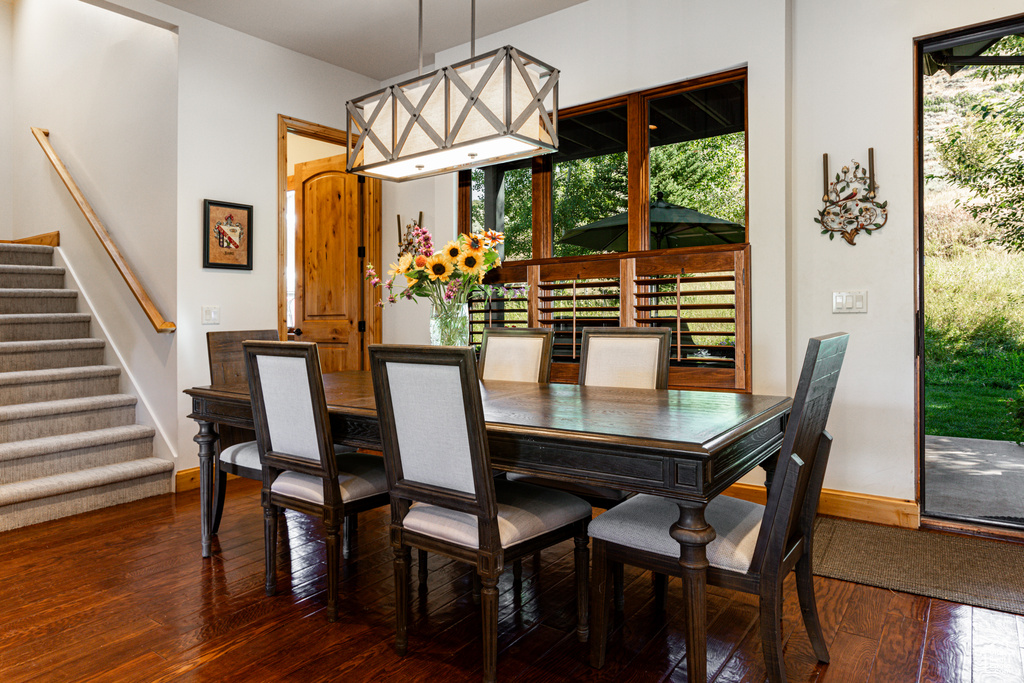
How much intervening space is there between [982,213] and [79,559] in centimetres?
606

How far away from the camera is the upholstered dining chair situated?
2.61 m

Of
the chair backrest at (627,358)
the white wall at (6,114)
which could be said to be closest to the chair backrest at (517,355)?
the chair backrest at (627,358)

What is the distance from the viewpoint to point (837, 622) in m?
2.05

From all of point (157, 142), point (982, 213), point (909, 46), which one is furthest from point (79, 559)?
point (982, 213)

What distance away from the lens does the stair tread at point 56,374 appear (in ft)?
12.0

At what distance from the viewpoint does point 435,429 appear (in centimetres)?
170

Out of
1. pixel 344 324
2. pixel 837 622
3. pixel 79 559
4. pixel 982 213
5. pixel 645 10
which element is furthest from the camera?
pixel 344 324

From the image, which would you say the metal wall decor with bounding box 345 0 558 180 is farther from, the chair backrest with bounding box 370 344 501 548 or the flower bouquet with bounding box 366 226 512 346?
the chair backrest with bounding box 370 344 501 548

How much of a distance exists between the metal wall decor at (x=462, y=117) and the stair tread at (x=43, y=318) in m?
2.98

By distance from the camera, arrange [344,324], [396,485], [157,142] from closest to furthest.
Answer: [396,485]
[157,142]
[344,324]

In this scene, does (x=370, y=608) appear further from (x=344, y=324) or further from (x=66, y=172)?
(x=66, y=172)

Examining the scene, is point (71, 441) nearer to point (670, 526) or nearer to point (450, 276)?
point (450, 276)

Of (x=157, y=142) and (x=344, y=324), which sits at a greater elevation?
(x=157, y=142)

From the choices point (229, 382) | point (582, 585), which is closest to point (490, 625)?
point (582, 585)
